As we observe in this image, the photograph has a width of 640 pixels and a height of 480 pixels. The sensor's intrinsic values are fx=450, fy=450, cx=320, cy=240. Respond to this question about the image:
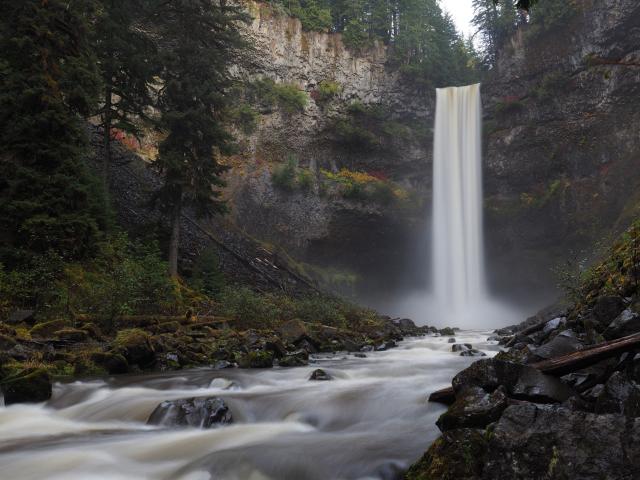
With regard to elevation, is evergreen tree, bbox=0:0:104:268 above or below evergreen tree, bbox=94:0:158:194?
below

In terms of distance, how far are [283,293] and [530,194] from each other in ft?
73.1

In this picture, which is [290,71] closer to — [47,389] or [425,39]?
[425,39]

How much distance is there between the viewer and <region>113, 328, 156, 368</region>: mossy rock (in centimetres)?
888

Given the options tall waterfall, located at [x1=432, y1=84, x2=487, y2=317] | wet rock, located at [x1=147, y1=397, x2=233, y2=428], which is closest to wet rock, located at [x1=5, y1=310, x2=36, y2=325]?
wet rock, located at [x1=147, y1=397, x2=233, y2=428]

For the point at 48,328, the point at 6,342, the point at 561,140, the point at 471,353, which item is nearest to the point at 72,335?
the point at 48,328

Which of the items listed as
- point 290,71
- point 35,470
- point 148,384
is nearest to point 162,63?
point 148,384

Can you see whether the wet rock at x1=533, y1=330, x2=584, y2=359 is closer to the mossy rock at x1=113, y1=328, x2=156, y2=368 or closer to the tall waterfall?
the mossy rock at x1=113, y1=328, x2=156, y2=368

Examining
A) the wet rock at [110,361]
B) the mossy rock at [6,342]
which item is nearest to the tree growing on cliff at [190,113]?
the wet rock at [110,361]

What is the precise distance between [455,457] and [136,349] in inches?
291

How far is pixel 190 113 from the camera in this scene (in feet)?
53.6

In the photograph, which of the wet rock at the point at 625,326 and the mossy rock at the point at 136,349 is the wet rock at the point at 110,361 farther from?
the wet rock at the point at 625,326

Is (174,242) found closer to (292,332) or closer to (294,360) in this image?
(292,332)

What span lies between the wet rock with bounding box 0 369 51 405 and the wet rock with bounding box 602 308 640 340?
7.42 m

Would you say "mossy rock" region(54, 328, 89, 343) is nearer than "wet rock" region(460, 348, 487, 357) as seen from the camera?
Yes
